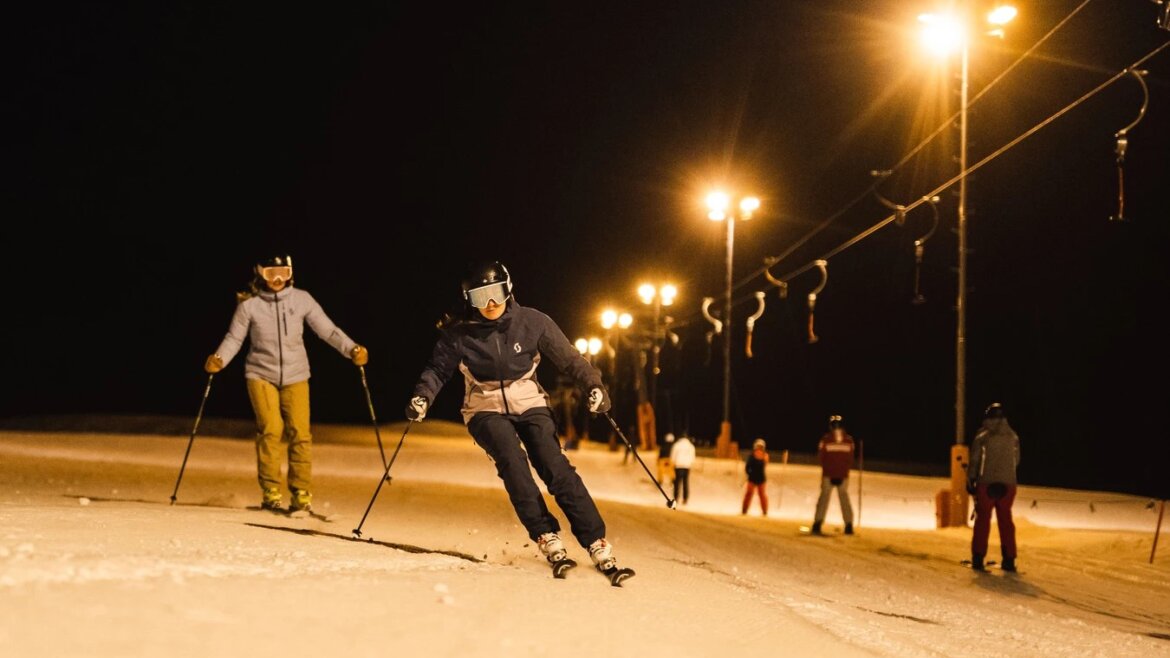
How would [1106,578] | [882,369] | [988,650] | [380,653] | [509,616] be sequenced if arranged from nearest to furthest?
[380,653], [509,616], [988,650], [1106,578], [882,369]

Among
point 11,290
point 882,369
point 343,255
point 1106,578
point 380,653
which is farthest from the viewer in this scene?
point 343,255

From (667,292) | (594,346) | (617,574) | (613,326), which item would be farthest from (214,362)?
(594,346)

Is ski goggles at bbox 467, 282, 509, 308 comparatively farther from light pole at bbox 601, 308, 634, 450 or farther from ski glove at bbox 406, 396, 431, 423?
light pole at bbox 601, 308, 634, 450

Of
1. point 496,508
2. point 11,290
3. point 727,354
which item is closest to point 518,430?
→ point 496,508

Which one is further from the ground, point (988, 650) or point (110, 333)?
point (110, 333)

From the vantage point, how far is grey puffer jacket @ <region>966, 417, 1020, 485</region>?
12.3 m

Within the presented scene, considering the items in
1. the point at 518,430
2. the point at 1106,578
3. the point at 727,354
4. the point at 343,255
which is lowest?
the point at 1106,578

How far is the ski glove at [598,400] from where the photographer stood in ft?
21.9

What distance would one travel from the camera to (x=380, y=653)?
13.8ft

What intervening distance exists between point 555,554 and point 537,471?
0.49 meters

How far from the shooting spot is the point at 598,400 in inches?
263

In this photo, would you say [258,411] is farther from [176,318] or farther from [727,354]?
[176,318]

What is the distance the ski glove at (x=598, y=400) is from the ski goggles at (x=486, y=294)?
735 mm

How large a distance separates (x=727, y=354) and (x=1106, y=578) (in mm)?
21143
